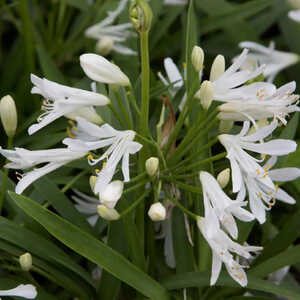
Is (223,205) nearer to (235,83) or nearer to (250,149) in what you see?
(250,149)

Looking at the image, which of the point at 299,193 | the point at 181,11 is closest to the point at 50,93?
the point at 299,193

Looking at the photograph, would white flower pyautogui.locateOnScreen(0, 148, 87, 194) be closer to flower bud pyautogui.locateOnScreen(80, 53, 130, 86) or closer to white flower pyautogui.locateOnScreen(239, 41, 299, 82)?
flower bud pyautogui.locateOnScreen(80, 53, 130, 86)

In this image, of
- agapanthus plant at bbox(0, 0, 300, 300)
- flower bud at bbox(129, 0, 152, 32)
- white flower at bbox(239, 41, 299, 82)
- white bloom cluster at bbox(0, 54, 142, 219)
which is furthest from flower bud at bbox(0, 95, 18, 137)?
white flower at bbox(239, 41, 299, 82)

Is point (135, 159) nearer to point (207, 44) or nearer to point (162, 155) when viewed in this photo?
point (162, 155)

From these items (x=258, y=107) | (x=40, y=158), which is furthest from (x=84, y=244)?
(x=258, y=107)

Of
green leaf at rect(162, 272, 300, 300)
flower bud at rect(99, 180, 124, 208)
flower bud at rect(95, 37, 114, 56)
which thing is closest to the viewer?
flower bud at rect(99, 180, 124, 208)
